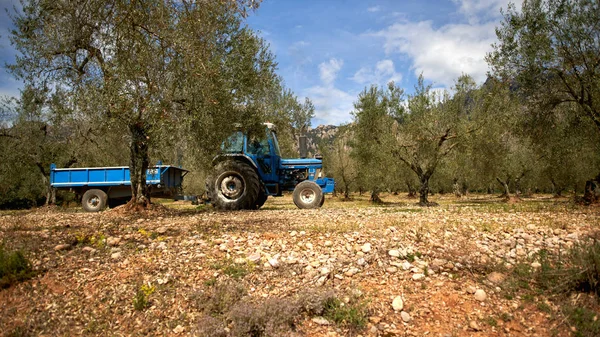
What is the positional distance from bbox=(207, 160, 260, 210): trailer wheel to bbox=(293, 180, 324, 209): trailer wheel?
186 centimetres

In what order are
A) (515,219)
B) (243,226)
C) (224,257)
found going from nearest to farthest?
(224,257)
(243,226)
(515,219)

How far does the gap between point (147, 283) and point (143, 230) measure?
2.28m

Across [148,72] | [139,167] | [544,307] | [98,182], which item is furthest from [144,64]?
[98,182]

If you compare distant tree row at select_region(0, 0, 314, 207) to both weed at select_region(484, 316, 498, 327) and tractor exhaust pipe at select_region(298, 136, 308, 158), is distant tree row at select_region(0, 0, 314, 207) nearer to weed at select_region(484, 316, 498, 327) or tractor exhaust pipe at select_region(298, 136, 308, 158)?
tractor exhaust pipe at select_region(298, 136, 308, 158)

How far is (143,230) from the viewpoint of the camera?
6.94 m

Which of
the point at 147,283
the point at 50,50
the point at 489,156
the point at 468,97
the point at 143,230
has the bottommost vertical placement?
the point at 147,283

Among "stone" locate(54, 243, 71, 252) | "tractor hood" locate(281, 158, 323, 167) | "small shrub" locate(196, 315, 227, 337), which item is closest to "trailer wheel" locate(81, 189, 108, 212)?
"tractor hood" locate(281, 158, 323, 167)

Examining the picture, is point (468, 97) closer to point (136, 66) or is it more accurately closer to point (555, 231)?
point (555, 231)

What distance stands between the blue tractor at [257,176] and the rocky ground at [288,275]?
591cm

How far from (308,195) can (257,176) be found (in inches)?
95.9

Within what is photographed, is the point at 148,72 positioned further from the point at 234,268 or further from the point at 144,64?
the point at 234,268

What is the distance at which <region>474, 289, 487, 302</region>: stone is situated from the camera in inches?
188

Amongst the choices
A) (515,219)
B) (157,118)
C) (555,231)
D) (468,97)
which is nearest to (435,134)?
(468,97)

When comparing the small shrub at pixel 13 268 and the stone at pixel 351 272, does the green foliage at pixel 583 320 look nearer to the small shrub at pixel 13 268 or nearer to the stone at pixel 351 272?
the stone at pixel 351 272
